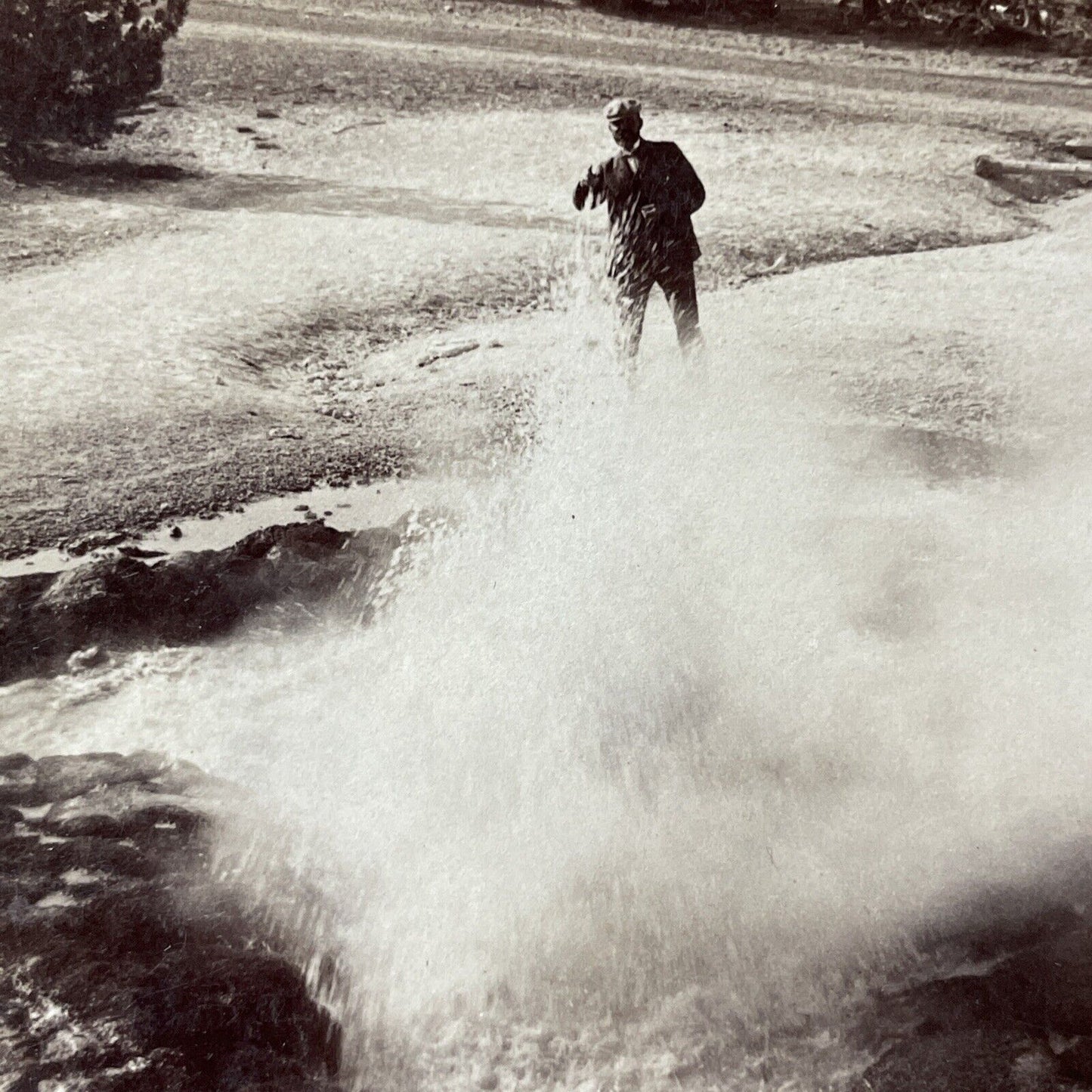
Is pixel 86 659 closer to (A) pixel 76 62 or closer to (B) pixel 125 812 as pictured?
(B) pixel 125 812

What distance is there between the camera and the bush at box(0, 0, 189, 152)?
9.07ft

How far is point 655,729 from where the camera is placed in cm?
261

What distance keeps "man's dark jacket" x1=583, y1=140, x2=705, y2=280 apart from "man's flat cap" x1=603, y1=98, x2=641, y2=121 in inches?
3.5

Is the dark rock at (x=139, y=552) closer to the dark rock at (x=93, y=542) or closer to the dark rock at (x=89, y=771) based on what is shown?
the dark rock at (x=93, y=542)

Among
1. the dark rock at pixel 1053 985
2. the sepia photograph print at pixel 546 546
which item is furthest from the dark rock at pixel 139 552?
the dark rock at pixel 1053 985

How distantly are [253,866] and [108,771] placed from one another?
17.9 inches

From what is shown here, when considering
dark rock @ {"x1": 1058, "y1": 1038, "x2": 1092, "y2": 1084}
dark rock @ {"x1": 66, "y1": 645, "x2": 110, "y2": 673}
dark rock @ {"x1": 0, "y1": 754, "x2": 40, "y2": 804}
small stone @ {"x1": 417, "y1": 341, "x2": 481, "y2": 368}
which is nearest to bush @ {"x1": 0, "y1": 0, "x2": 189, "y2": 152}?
small stone @ {"x1": 417, "y1": 341, "x2": 481, "y2": 368}

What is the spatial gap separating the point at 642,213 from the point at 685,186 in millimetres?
149

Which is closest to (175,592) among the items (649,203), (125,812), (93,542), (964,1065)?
(93,542)

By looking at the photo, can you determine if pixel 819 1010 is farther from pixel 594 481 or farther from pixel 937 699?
pixel 594 481

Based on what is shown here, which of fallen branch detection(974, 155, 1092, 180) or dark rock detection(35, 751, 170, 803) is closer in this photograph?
dark rock detection(35, 751, 170, 803)

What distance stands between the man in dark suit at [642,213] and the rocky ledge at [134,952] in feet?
6.19

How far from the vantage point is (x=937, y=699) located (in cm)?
265

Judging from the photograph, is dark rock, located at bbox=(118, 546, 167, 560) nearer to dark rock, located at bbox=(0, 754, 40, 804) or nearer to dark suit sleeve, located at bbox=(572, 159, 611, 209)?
dark rock, located at bbox=(0, 754, 40, 804)
